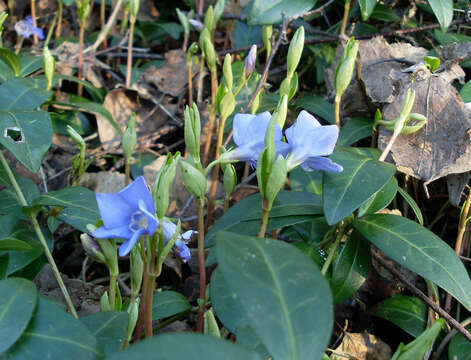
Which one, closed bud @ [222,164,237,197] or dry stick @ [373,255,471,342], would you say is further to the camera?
closed bud @ [222,164,237,197]

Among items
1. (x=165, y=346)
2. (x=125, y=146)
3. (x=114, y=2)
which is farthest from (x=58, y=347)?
(x=114, y=2)

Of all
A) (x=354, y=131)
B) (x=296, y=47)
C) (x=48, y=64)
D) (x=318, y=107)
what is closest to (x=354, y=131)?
(x=354, y=131)

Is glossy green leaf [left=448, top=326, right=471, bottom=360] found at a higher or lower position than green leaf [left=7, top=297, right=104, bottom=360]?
lower

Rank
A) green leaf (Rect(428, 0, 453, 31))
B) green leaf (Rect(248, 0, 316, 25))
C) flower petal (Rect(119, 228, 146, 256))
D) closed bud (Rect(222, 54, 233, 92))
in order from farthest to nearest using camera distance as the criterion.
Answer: green leaf (Rect(248, 0, 316, 25))
green leaf (Rect(428, 0, 453, 31))
closed bud (Rect(222, 54, 233, 92))
flower petal (Rect(119, 228, 146, 256))

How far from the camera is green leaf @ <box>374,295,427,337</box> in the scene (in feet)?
3.73

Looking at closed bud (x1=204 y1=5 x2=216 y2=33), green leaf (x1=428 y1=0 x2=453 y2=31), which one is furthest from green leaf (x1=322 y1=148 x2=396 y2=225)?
closed bud (x1=204 y1=5 x2=216 y2=33)

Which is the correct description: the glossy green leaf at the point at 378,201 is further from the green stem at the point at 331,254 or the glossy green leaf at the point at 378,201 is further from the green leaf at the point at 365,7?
the green leaf at the point at 365,7

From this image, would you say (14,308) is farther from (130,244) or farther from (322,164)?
(322,164)

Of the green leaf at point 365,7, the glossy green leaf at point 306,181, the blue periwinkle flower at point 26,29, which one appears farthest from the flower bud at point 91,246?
the blue periwinkle flower at point 26,29

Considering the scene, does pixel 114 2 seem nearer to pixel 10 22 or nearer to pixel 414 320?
pixel 10 22

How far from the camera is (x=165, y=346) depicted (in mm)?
518

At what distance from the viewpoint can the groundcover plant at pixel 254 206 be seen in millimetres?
719

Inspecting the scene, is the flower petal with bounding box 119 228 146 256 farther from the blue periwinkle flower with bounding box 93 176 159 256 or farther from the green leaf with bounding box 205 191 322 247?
the green leaf with bounding box 205 191 322 247

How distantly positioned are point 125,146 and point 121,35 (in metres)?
1.16
